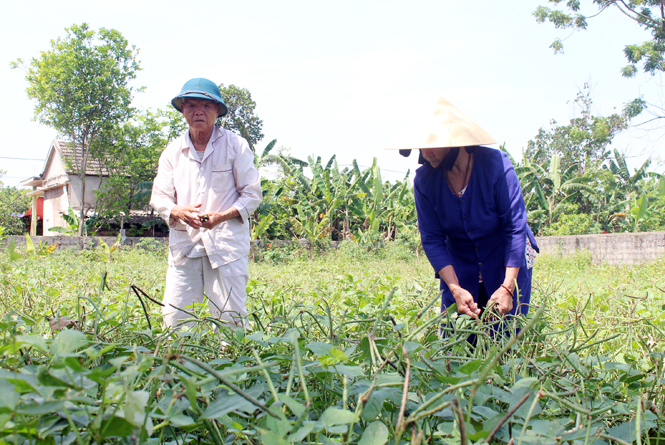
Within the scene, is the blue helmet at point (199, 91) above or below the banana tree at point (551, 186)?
above

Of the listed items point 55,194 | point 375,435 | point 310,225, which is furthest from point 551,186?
point 55,194

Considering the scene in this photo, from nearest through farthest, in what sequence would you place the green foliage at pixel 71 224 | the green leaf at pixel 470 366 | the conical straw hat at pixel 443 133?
the green leaf at pixel 470 366 → the conical straw hat at pixel 443 133 → the green foliage at pixel 71 224

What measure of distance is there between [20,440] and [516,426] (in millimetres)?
577

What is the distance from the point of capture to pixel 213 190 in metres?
2.76

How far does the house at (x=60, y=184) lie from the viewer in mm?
18516

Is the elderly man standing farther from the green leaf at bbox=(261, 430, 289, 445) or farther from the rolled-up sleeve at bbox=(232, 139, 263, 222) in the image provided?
the green leaf at bbox=(261, 430, 289, 445)

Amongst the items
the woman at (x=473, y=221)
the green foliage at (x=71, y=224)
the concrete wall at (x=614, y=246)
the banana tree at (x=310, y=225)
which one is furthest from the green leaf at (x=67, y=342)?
the green foliage at (x=71, y=224)

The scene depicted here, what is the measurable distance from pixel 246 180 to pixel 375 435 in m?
2.37

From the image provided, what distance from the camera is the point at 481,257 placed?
2326 mm

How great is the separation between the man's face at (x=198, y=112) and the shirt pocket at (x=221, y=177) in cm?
23

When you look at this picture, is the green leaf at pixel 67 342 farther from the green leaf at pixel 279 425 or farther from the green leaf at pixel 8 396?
the green leaf at pixel 279 425

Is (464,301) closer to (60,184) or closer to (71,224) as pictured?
(71,224)

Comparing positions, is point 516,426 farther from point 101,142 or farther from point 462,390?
point 101,142

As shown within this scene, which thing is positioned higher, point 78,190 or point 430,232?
point 430,232
